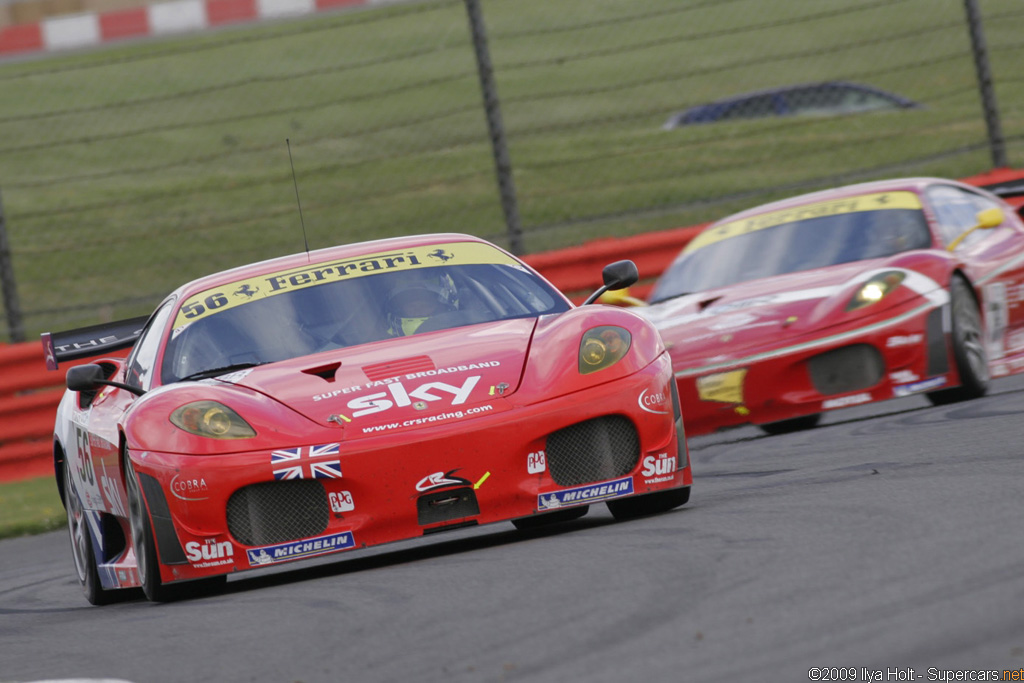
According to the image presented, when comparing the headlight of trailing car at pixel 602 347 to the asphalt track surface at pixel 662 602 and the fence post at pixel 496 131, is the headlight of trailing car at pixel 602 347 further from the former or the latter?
the fence post at pixel 496 131

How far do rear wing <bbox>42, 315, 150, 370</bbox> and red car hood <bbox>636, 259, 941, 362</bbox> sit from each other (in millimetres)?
2549

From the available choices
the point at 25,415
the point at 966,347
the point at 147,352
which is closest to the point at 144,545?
the point at 147,352

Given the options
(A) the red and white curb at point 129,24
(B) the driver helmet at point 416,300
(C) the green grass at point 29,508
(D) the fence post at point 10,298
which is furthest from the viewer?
(A) the red and white curb at point 129,24

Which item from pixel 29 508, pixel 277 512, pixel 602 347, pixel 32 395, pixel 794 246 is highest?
pixel 602 347

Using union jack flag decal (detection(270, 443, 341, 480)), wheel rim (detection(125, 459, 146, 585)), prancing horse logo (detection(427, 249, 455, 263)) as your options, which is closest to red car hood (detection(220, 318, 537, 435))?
union jack flag decal (detection(270, 443, 341, 480))

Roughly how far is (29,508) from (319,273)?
418cm

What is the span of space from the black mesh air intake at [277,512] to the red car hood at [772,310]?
3.33 metres

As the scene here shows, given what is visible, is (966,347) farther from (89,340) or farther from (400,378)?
(89,340)

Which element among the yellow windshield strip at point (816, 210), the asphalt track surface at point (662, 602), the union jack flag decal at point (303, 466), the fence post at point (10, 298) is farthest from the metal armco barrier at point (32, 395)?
the union jack flag decal at point (303, 466)

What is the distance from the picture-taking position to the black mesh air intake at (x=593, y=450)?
527 cm

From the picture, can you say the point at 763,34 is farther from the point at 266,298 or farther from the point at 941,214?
the point at 266,298

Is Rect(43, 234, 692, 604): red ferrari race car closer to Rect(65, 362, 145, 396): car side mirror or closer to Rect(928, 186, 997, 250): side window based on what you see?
Rect(65, 362, 145, 396): car side mirror

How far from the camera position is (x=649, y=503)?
5676 mm

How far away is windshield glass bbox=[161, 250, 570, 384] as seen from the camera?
5.90 meters
